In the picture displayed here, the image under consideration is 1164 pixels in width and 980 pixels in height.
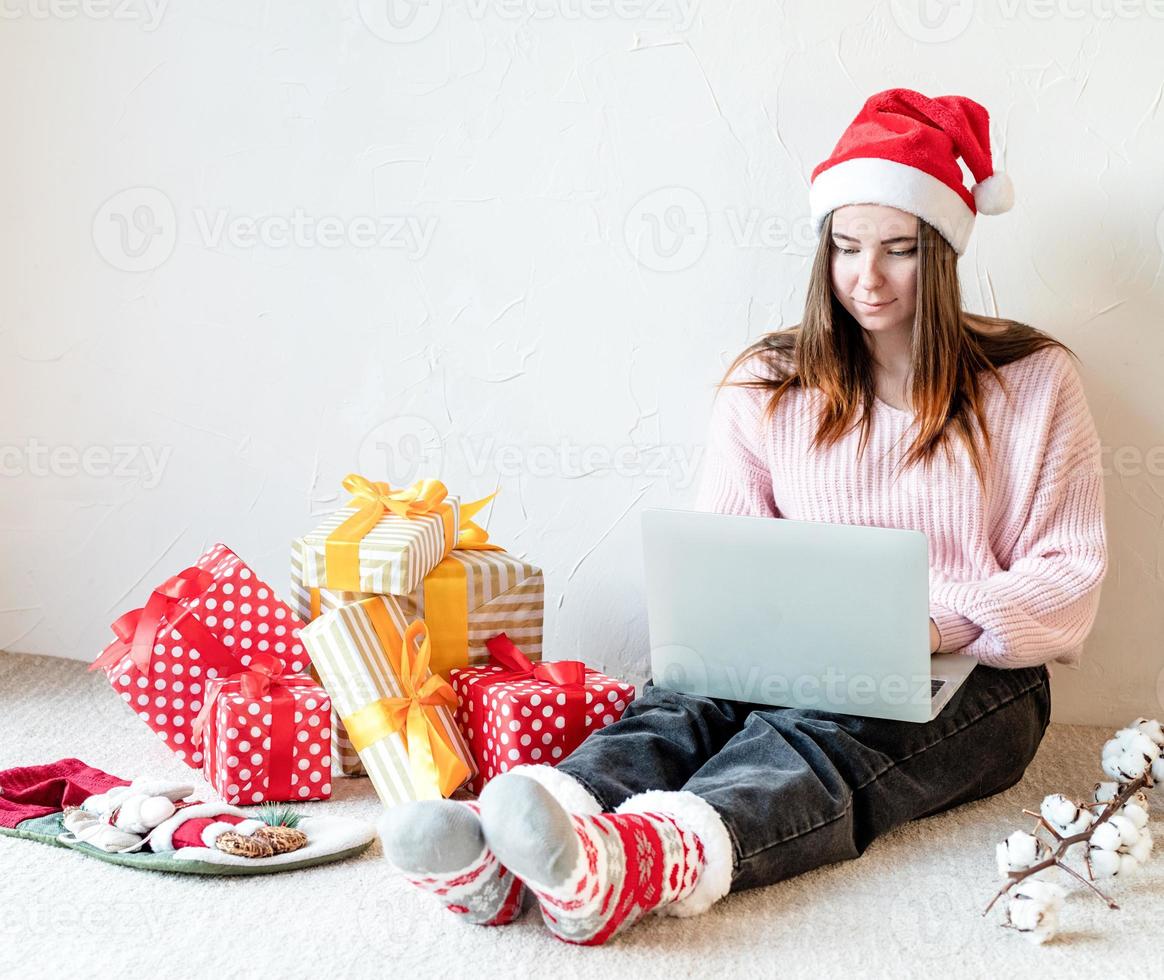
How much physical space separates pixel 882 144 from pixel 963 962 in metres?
0.79

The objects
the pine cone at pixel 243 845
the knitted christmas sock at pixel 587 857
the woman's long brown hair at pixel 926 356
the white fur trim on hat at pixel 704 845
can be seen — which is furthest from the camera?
the woman's long brown hair at pixel 926 356

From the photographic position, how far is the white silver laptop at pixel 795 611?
3.56 ft

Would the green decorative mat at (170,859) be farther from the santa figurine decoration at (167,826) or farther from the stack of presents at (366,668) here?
the stack of presents at (366,668)

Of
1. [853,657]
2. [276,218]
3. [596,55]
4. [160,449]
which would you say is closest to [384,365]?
[276,218]

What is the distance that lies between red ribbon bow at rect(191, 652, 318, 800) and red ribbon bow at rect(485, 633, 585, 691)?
0.66ft

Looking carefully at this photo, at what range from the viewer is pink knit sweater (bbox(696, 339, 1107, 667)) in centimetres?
132

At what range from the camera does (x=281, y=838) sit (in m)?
1.18

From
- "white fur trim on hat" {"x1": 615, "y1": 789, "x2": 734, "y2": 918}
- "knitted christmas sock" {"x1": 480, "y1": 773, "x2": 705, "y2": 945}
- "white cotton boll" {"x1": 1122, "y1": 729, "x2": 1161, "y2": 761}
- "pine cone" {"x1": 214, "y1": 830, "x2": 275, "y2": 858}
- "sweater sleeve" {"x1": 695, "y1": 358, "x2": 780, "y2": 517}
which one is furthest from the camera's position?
"sweater sleeve" {"x1": 695, "y1": 358, "x2": 780, "y2": 517}

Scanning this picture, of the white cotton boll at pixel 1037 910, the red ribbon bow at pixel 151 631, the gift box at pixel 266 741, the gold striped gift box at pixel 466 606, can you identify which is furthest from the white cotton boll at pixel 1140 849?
the red ribbon bow at pixel 151 631

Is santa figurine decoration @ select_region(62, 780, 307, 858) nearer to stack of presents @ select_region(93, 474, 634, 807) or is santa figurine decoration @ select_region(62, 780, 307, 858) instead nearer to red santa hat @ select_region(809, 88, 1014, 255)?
stack of presents @ select_region(93, 474, 634, 807)

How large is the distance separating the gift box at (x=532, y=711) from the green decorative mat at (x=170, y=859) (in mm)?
184

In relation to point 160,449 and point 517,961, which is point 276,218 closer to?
point 160,449

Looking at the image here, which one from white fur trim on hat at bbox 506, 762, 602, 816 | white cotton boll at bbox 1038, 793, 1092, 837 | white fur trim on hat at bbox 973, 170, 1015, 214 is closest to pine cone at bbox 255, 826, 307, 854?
white fur trim on hat at bbox 506, 762, 602, 816

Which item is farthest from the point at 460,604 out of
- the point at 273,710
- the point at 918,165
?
the point at 918,165
